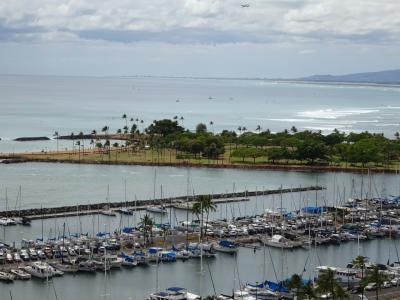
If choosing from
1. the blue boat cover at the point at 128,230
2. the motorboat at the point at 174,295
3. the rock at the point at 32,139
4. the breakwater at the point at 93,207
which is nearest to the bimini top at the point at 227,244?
the blue boat cover at the point at 128,230

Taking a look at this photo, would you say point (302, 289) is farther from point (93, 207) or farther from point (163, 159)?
point (163, 159)

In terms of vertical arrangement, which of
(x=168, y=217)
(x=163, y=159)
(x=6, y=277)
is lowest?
(x=6, y=277)

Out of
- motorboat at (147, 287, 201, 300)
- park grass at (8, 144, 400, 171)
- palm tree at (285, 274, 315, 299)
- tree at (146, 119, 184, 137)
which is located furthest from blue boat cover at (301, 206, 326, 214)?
tree at (146, 119, 184, 137)

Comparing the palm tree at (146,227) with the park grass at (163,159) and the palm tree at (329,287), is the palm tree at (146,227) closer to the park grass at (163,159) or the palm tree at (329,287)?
the palm tree at (329,287)

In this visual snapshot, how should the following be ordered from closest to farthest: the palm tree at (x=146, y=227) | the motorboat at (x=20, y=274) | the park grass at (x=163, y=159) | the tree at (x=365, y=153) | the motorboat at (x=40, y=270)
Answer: the motorboat at (x=20, y=274) < the motorboat at (x=40, y=270) < the palm tree at (x=146, y=227) < the tree at (x=365, y=153) < the park grass at (x=163, y=159)

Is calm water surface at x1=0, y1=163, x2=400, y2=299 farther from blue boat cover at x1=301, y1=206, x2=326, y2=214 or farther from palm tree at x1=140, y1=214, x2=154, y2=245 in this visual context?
palm tree at x1=140, y1=214, x2=154, y2=245

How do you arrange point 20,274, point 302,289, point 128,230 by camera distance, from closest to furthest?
point 302,289 → point 20,274 → point 128,230

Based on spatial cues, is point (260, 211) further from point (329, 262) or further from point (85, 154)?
point (85, 154)

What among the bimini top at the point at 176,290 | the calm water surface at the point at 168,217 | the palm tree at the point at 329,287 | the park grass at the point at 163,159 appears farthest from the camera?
the park grass at the point at 163,159

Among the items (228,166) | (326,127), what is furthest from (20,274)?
→ (326,127)

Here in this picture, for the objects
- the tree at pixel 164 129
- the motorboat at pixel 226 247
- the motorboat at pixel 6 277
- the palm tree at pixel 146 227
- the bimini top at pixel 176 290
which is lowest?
the bimini top at pixel 176 290

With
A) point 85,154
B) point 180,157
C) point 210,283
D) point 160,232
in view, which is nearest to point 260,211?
point 160,232
